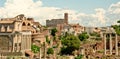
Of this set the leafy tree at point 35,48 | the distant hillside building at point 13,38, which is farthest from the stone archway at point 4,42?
the leafy tree at point 35,48

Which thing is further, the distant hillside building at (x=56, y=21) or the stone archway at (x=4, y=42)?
the distant hillside building at (x=56, y=21)

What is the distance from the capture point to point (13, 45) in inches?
1761

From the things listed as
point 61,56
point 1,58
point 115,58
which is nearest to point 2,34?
point 1,58

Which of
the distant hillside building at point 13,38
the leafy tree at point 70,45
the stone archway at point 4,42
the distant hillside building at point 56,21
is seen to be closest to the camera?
the distant hillside building at point 13,38

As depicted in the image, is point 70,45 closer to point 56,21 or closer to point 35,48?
point 35,48

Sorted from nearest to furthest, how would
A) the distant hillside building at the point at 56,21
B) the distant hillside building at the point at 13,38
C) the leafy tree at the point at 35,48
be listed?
the distant hillside building at the point at 13,38 → the leafy tree at the point at 35,48 → the distant hillside building at the point at 56,21

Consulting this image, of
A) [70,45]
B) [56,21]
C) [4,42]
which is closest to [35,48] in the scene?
[4,42]

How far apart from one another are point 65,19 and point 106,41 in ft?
120

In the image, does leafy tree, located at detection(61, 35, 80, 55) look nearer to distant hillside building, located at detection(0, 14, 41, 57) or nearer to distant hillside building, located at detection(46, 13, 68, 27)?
distant hillside building, located at detection(0, 14, 41, 57)

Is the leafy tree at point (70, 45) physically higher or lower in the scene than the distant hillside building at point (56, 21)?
lower

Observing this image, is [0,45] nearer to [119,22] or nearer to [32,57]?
[32,57]

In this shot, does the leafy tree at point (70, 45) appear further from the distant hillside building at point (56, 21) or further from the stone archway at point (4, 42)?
the distant hillside building at point (56, 21)

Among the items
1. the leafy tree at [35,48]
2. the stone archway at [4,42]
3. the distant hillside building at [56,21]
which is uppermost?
the distant hillside building at [56,21]

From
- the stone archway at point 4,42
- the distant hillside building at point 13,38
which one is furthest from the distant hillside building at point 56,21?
the stone archway at point 4,42
